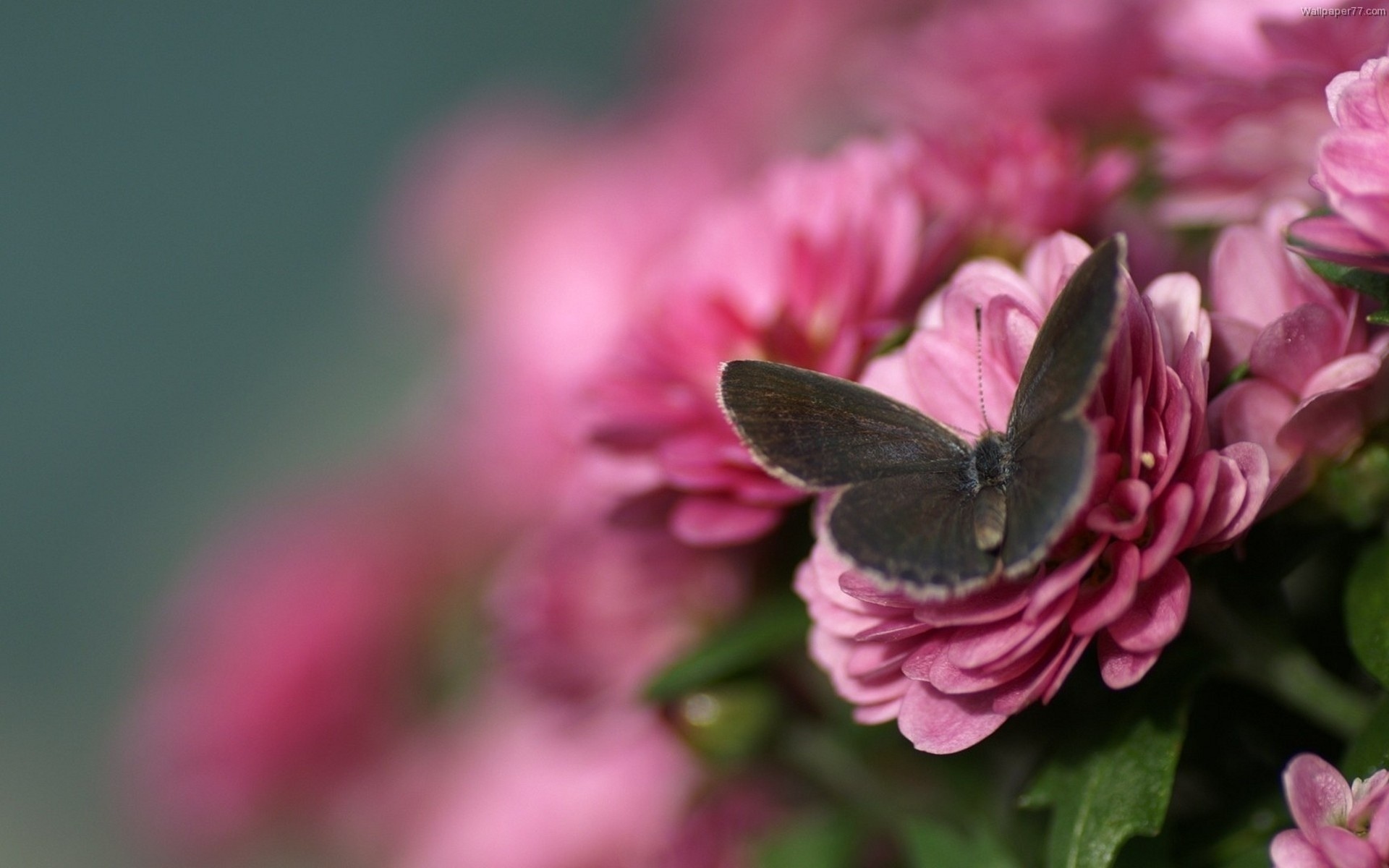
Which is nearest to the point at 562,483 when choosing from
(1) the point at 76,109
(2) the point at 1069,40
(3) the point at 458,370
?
(2) the point at 1069,40

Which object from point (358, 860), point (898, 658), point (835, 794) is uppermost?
point (898, 658)

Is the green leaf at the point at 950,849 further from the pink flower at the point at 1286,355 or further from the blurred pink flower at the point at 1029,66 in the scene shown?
the blurred pink flower at the point at 1029,66

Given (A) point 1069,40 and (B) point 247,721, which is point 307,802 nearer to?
(B) point 247,721

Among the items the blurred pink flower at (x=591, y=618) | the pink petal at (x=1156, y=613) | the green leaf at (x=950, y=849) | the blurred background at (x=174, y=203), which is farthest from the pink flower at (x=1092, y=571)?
the blurred background at (x=174, y=203)

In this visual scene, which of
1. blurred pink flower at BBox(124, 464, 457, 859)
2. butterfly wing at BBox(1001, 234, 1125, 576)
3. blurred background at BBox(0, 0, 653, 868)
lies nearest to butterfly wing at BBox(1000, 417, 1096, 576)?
butterfly wing at BBox(1001, 234, 1125, 576)

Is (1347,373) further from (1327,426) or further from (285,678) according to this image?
(285,678)

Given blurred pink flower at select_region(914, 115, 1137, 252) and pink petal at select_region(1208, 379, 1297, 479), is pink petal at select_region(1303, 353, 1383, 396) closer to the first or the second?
pink petal at select_region(1208, 379, 1297, 479)
